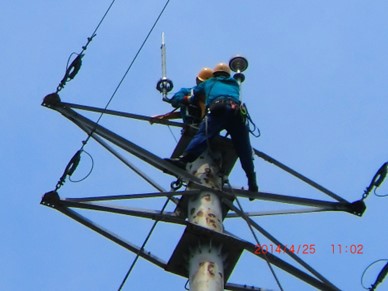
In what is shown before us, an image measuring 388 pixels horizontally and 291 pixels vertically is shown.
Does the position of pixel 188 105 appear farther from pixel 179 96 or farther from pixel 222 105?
pixel 222 105

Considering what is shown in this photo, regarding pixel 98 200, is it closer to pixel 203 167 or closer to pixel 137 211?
pixel 137 211

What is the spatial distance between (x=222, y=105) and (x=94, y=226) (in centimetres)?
203

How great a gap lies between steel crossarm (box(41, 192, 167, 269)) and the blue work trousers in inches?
55.3

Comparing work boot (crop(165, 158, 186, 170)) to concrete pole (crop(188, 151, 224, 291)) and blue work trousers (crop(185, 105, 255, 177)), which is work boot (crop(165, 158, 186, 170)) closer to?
concrete pole (crop(188, 151, 224, 291))

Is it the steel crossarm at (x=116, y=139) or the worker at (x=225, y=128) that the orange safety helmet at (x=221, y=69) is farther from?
the steel crossarm at (x=116, y=139)

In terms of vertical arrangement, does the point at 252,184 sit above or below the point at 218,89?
below

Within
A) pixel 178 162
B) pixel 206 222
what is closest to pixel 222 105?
pixel 178 162

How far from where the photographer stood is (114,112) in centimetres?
1288

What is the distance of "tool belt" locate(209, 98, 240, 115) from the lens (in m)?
12.1

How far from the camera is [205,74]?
1378 cm

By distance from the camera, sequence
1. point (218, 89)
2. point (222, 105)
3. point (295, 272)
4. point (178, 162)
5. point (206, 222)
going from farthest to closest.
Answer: point (218, 89) → point (222, 105) → point (178, 162) → point (295, 272) → point (206, 222)

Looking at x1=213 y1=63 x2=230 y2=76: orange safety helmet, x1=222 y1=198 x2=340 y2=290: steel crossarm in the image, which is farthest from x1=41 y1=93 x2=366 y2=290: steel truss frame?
x1=213 y1=63 x2=230 y2=76: orange safety helmet

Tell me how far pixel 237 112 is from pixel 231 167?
2.15ft

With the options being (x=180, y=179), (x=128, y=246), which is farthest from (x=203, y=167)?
(x=128, y=246)
